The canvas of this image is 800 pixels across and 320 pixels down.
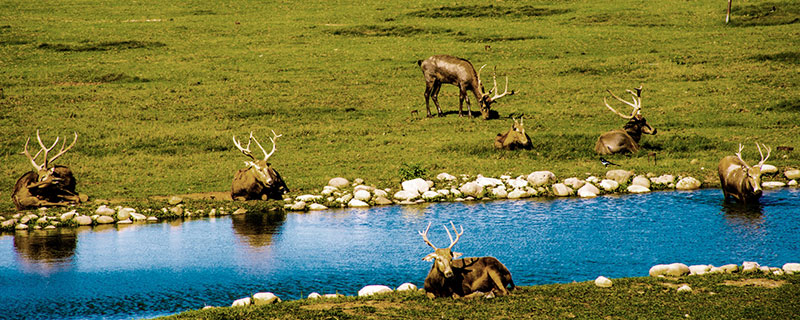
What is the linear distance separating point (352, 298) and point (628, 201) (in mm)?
12216

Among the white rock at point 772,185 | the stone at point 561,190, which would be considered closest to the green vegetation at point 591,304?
the stone at point 561,190

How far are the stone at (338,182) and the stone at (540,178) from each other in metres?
5.78

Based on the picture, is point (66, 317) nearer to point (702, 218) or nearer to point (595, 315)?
point (595, 315)

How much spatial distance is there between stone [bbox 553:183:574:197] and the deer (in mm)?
10944

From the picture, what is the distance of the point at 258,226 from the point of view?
75.7 feet

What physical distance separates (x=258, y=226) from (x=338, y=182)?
439cm

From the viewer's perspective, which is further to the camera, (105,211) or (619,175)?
(619,175)

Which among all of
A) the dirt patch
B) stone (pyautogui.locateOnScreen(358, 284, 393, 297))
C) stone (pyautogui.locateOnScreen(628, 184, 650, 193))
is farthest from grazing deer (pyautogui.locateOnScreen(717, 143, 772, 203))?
stone (pyautogui.locateOnScreen(358, 284, 393, 297))

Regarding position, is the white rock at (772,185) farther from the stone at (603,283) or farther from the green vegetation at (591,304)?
the stone at (603,283)

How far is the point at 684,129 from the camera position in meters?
33.3

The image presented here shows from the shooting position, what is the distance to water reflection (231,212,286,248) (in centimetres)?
2147

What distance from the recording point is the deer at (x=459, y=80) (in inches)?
1431

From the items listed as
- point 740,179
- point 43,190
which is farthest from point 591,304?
point 43,190

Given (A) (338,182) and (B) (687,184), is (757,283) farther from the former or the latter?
(A) (338,182)
